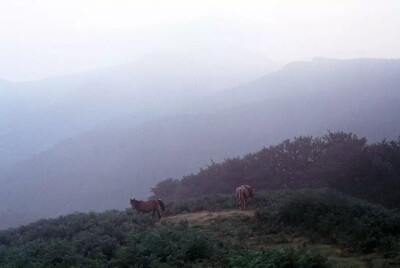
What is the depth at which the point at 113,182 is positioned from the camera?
12488cm

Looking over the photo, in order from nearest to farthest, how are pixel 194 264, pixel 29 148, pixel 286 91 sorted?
1. pixel 194 264
2. pixel 286 91
3. pixel 29 148

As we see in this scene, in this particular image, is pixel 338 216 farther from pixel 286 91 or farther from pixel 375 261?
pixel 286 91

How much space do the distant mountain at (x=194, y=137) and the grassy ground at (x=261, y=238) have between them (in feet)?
260

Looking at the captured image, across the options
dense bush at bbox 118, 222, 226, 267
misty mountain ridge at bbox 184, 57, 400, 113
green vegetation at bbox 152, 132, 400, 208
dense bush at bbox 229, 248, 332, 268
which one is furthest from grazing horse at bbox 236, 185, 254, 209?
misty mountain ridge at bbox 184, 57, 400, 113

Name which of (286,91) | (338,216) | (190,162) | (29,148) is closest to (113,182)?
(190,162)

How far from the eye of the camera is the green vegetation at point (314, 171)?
31375mm

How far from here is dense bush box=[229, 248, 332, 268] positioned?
27.1ft

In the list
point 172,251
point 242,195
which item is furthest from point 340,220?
point 242,195

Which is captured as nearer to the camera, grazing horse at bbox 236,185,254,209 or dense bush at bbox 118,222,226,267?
dense bush at bbox 118,222,226,267

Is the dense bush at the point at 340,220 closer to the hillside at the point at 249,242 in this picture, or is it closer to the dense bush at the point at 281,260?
the hillside at the point at 249,242

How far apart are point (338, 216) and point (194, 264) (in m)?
4.83

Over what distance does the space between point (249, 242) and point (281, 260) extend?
3.92m

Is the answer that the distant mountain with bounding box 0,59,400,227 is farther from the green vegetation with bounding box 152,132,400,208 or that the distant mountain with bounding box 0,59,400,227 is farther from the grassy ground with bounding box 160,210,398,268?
the grassy ground with bounding box 160,210,398,268

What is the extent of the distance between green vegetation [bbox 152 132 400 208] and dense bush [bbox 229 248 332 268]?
21553mm
